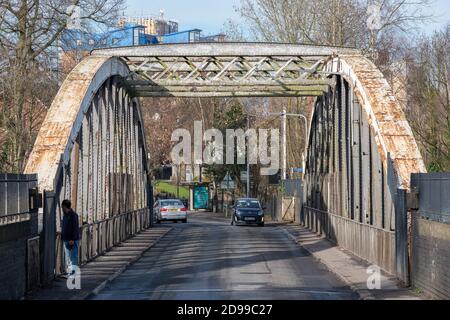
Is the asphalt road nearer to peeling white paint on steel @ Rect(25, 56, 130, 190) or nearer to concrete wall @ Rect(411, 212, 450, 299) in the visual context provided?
concrete wall @ Rect(411, 212, 450, 299)

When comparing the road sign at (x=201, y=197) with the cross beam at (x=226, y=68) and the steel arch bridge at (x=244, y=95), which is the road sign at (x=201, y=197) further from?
the cross beam at (x=226, y=68)

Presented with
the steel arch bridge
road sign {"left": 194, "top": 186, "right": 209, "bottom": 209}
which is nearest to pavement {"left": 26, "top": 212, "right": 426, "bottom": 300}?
the steel arch bridge

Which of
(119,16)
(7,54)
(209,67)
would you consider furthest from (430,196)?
(119,16)

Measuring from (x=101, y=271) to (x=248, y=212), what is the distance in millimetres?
27159

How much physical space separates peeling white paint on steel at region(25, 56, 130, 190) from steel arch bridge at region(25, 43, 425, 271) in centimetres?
2

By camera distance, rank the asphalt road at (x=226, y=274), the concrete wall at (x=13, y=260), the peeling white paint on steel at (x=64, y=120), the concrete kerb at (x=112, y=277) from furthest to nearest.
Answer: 1. the peeling white paint on steel at (x=64, y=120)
2. the asphalt road at (x=226, y=274)
3. the concrete kerb at (x=112, y=277)
4. the concrete wall at (x=13, y=260)

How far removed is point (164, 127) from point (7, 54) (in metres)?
46.6

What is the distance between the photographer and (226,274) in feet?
69.5

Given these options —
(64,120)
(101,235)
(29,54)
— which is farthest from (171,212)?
(64,120)

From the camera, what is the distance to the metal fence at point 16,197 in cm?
1559

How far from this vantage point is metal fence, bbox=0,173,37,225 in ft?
51.1

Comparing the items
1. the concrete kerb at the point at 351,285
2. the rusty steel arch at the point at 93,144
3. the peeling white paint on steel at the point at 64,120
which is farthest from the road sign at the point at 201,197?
the peeling white paint on steel at the point at 64,120

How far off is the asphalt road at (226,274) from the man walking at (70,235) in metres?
0.99
